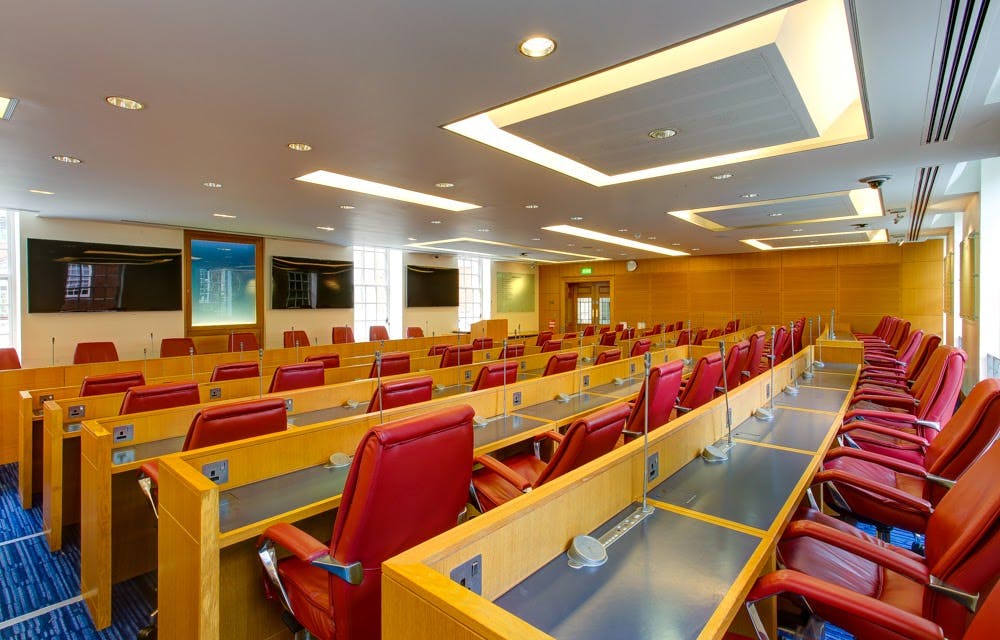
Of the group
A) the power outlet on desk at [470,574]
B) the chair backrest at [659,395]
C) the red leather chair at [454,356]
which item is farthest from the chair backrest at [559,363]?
the power outlet on desk at [470,574]

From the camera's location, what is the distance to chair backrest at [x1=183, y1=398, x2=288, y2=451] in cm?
214

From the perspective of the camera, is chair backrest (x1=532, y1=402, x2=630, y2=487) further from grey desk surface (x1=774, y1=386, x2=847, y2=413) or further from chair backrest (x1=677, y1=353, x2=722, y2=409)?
grey desk surface (x1=774, y1=386, x2=847, y2=413)

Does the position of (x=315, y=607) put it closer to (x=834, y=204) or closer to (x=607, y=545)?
(x=607, y=545)

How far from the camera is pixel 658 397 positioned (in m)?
Answer: 2.73

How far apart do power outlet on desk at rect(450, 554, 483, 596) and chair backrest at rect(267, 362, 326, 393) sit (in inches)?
130

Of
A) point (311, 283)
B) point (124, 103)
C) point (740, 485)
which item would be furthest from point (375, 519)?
point (311, 283)

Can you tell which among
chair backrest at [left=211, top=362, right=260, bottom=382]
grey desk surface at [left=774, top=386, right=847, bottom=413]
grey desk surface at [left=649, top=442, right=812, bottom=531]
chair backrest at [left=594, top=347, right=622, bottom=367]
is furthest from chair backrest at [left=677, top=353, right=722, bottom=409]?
chair backrest at [left=211, top=362, right=260, bottom=382]

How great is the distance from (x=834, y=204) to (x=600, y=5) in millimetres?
6152

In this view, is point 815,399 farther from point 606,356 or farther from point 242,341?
point 242,341

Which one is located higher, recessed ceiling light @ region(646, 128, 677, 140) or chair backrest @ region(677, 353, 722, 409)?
recessed ceiling light @ region(646, 128, 677, 140)

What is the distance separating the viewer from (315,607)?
1.59 meters

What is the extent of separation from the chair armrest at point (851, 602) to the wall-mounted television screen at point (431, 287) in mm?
11279

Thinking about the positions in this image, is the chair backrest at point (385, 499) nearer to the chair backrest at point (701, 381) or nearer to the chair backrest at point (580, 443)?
the chair backrest at point (580, 443)

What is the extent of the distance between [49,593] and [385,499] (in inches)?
109
